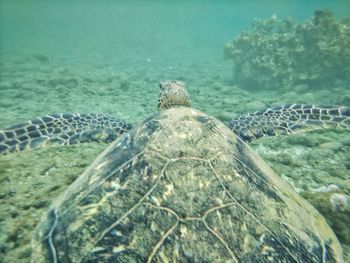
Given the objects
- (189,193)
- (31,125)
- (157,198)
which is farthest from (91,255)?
(31,125)

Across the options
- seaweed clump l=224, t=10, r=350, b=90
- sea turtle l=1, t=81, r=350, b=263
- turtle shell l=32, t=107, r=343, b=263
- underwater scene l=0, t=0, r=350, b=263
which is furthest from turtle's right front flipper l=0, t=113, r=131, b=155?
seaweed clump l=224, t=10, r=350, b=90

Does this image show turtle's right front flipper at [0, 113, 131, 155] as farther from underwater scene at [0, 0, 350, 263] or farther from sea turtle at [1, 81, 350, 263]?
sea turtle at [1, 81, 350, 263]

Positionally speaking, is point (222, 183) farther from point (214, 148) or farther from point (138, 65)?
point (138, 65)

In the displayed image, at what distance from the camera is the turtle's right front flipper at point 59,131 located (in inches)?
125

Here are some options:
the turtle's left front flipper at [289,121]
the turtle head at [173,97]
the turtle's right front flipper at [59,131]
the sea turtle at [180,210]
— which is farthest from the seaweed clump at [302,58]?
the sea turtle at [180,210]

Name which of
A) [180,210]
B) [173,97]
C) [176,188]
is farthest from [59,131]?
[180,210]

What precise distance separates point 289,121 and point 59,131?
10.2 ft

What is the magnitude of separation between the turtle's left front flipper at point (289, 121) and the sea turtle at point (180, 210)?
5.30ft

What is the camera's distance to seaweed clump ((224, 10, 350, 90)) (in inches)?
372

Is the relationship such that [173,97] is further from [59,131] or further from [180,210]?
[180,210]

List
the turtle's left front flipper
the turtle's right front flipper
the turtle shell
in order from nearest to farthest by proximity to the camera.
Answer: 1. the turtle shell
2. the turtle's right front flipper
3. the turtle's left front flipper

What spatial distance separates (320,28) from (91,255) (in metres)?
10.8

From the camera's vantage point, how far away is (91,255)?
4.24 feet

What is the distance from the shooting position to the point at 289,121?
387 cm
